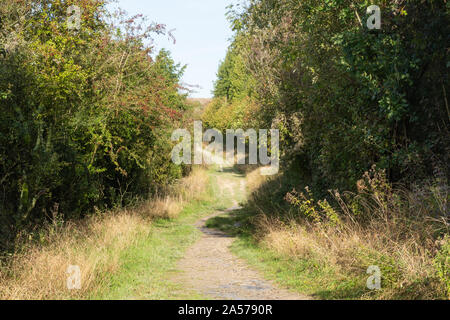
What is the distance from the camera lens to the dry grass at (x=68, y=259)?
7066 millimetres

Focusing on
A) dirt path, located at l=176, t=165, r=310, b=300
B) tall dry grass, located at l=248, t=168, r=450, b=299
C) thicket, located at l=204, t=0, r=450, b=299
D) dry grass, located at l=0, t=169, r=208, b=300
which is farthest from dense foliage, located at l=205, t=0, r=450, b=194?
dry grass, located at l=0, t=169, r=208, b=300

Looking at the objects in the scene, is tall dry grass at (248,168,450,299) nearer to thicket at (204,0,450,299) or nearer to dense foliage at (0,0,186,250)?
thicket at (204,0,450,299)

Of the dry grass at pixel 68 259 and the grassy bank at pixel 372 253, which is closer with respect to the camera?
the grassy bank at pixel 372 253

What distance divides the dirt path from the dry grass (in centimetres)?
157

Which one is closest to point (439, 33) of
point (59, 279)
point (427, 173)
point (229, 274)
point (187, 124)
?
point (427, 173)

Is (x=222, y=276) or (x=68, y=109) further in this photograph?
(x=68, y=109)

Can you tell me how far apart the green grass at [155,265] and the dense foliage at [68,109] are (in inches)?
88.6

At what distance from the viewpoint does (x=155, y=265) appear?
10469 mm

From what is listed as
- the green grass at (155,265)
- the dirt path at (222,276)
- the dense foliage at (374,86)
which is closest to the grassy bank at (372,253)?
the dirt path at (222,276)

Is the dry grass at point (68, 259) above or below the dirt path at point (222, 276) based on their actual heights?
above

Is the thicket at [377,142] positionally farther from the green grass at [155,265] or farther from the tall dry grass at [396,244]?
the green grass at [155,265]

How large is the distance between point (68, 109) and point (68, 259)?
4787 mm

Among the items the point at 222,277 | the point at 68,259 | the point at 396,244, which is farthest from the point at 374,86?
the point at 68,259

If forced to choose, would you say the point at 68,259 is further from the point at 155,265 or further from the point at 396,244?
the point at 396,244
